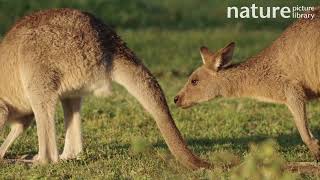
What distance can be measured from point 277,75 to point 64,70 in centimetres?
240

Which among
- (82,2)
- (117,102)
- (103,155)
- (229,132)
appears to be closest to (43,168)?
(103,155)

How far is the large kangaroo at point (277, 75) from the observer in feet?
27.1

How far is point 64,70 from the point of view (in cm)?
734

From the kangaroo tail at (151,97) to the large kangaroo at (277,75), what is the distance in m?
1.22

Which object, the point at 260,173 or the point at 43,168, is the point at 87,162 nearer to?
the point at 43,168

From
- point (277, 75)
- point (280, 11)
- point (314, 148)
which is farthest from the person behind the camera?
point (280, 11)

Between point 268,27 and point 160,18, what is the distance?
269 centimetres

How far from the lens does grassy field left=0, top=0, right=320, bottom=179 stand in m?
7.14

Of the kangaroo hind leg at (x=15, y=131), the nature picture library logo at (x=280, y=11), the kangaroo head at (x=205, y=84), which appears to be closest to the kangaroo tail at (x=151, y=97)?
the kangaroo hind leg at (x=15, y=131)

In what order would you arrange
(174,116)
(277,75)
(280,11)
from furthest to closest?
(280,11)
(174,116)
(277,75)

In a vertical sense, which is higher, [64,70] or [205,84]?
[205,84]

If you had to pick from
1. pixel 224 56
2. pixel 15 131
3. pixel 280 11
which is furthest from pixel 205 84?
pixel 280 11

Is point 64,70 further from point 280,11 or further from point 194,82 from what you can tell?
point 280,11

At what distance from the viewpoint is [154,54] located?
53.0 ft
